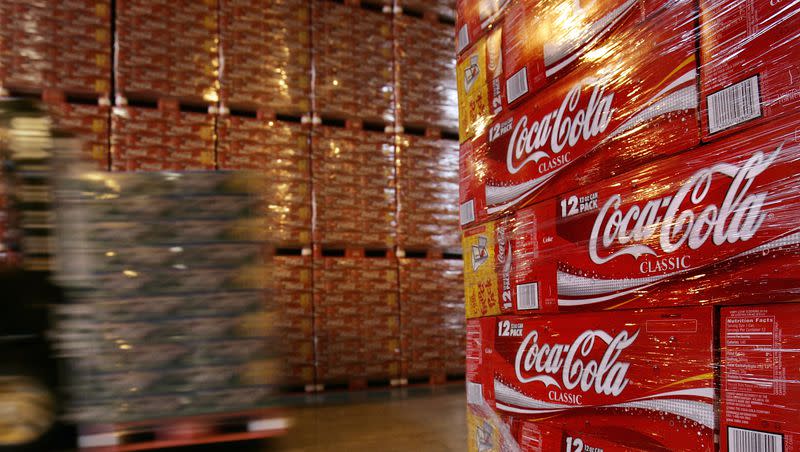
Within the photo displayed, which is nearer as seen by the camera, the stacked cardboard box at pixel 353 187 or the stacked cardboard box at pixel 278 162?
the stacked cardboard box at pixel 278 162

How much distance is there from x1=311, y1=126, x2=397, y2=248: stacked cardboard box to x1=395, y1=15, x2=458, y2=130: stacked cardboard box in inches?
20.2

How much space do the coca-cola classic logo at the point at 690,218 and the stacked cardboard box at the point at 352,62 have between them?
4480 millimetres

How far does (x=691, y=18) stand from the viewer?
1983 millimetres

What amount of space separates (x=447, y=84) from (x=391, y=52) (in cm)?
77

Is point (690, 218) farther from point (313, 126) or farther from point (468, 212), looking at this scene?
point (313, 126)

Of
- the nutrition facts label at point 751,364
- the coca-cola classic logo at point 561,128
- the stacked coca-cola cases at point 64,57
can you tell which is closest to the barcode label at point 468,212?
the coca-cola classic logo at point 561,128

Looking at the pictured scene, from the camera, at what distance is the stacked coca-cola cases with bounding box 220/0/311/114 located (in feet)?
19.4

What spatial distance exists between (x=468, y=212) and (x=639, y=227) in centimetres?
140

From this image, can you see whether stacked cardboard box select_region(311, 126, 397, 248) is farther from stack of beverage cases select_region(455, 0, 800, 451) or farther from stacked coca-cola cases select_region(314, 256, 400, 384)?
stack of beverage cases select_region(455, 0, 800, 451)

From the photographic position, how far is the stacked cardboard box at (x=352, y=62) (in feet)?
20.9

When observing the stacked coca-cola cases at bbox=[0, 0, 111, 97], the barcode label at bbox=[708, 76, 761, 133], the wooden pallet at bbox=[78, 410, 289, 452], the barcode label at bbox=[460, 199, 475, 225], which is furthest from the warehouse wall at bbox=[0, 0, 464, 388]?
the barcode label at bbox=[708, 76, 761, 133]

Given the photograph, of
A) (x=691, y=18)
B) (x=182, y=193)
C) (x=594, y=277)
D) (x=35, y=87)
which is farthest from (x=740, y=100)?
(x=35, y=87)

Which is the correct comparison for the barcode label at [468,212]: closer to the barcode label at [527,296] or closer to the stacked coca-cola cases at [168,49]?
the barcode label at [527,296]

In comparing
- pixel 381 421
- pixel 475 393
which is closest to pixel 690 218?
pixel 475 393
